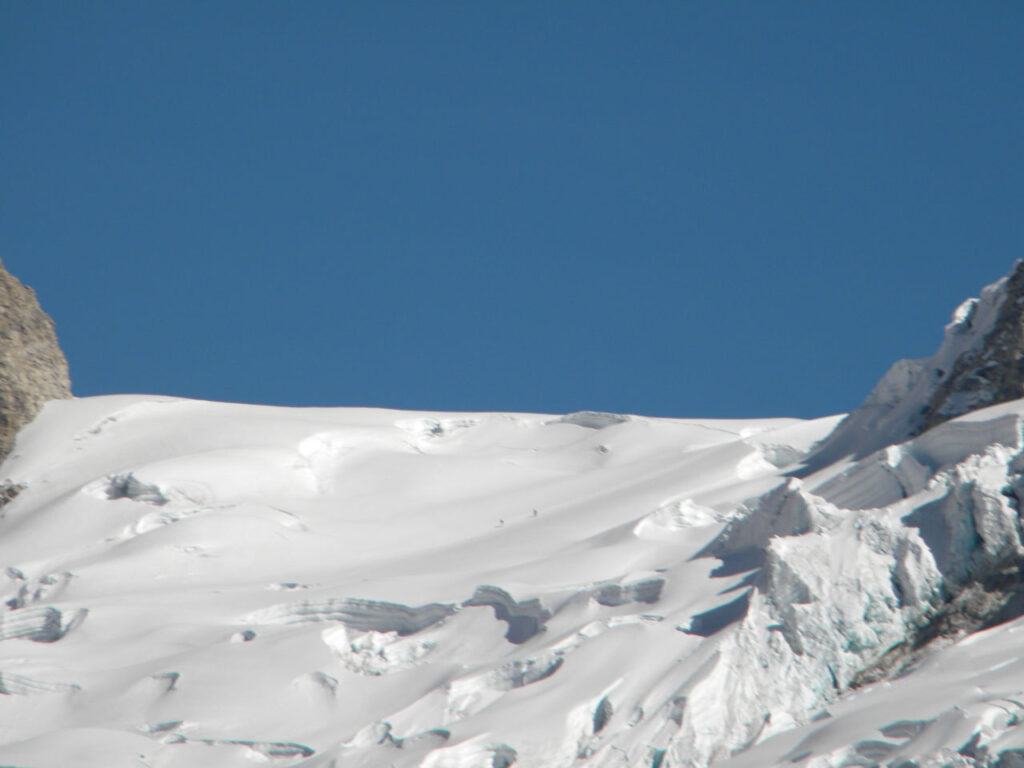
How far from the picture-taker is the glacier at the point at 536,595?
9.65m

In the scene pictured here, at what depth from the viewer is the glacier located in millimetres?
9648

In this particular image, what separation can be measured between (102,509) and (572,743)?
29.9 ft

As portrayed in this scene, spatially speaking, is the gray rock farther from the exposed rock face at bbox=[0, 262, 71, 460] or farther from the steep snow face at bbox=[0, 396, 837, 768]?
the exposed rock face at bbox=[0, 262, 71, 460]

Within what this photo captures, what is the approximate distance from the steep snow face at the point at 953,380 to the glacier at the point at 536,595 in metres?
0.05

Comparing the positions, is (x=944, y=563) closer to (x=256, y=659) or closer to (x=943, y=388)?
(x=943, y=388)


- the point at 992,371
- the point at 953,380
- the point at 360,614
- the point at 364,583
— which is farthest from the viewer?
the point at 953,380

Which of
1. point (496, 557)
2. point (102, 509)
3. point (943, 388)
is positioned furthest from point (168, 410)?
point (943, 388)

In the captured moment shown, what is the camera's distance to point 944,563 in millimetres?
10773

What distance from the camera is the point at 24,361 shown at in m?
20.5

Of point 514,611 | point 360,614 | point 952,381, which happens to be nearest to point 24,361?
point 360,614

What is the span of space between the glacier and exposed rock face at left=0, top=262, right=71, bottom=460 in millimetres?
813

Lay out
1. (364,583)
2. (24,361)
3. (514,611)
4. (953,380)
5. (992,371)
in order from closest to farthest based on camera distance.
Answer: (514,611)
(364,583)
(992,371)
(953,380)
(24,361)

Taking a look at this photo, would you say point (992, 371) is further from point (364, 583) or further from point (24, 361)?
point (24, 361)

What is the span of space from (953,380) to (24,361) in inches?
548
